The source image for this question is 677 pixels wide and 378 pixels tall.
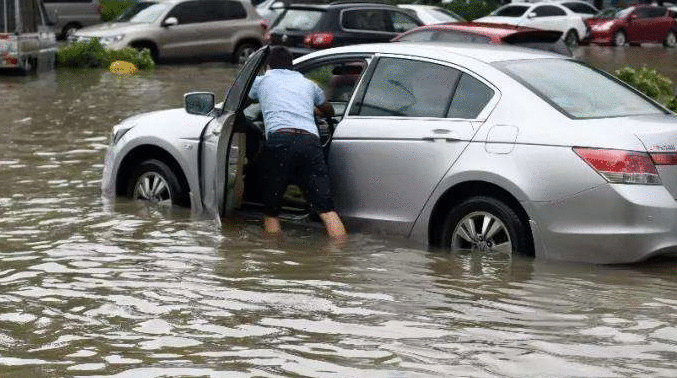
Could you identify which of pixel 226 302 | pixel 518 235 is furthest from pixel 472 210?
pixel 226 302

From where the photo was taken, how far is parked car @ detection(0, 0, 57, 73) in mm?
27297

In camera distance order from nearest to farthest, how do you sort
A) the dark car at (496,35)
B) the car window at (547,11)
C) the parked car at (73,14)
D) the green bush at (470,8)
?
1. the dark car at (496,35)
2. the parked car at (73,14)
3. the car window at (547,11)
4. the green bush at (470,8)

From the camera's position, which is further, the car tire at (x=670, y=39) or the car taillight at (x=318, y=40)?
the car tire at (x=670, y=39)

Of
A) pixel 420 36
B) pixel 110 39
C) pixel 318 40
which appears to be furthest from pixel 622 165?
pixel 110 39

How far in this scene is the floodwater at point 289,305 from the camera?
699 centimetres

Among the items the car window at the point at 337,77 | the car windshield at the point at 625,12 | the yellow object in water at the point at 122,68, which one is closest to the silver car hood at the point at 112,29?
the yellow object in water at the point at 122,68

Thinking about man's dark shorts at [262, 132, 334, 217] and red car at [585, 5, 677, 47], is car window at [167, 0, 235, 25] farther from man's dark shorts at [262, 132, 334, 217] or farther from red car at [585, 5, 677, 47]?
man's dark shorts at [262, 132, 334, 217]

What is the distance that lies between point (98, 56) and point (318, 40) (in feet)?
20.4

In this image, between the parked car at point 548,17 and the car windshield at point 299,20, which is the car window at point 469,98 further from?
the parked car at point 548,17

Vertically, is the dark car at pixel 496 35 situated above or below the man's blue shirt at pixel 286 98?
above

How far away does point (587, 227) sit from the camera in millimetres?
9125

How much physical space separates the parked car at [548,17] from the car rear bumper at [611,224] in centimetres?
3671

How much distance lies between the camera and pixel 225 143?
34.6 feet

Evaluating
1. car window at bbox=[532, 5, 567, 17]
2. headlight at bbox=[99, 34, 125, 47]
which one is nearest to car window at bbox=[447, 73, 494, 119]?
headlight at bbox=[99, 34, 125, 47]
